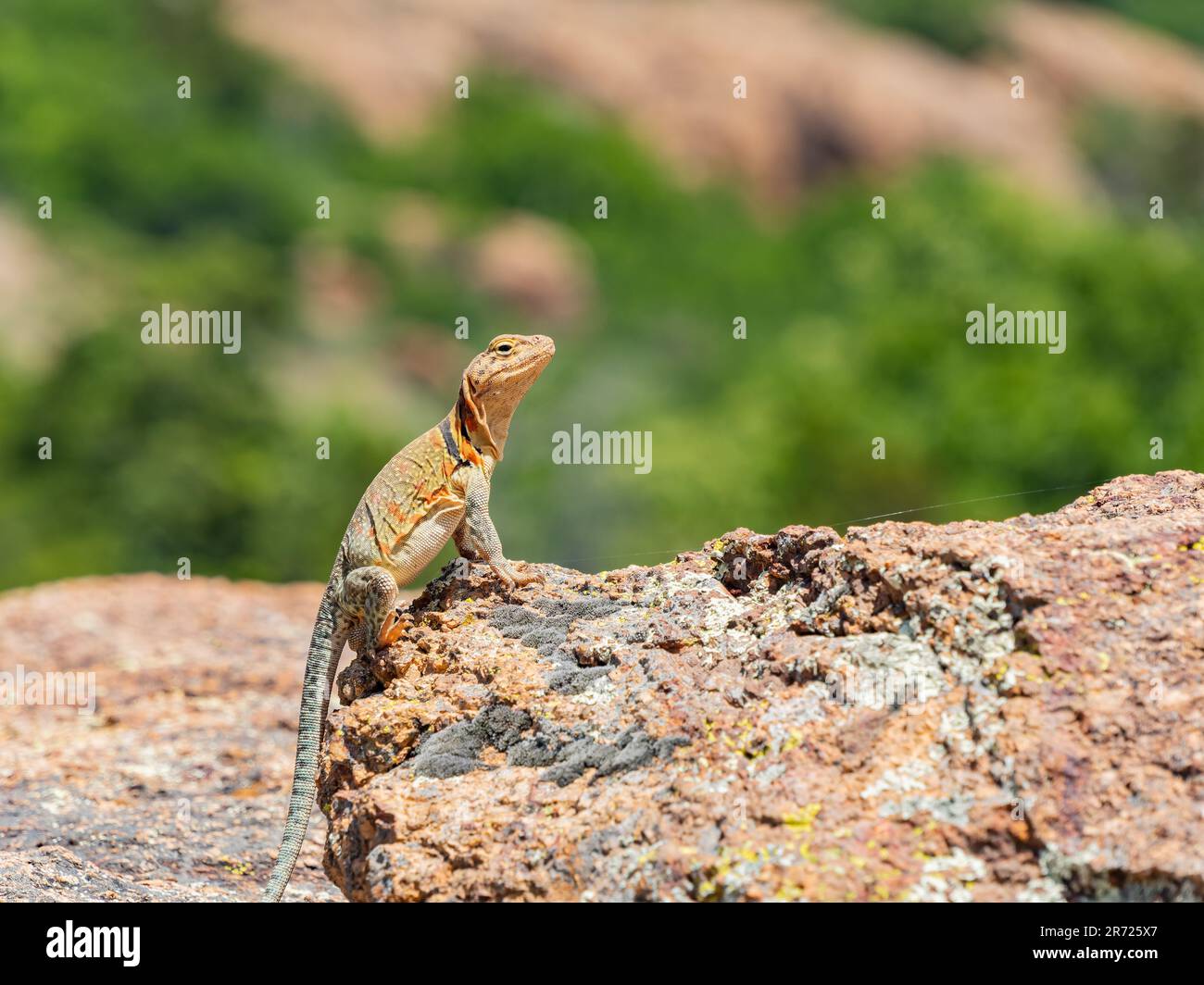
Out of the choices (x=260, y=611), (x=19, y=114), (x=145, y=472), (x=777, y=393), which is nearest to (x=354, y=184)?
(x=19, y=114)

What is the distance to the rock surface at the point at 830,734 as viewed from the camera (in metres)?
5.91

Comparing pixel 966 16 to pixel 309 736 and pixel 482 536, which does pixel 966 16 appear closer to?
pixel 482 536

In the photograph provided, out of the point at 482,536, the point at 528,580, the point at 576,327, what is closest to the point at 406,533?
the point at 482,536

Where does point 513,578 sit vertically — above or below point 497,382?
below

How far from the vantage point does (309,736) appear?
8062mm

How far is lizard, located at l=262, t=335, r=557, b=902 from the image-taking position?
8.02 m

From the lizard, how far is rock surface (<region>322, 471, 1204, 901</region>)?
351 mm

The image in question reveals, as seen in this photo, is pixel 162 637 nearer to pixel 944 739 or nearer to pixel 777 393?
pixel 944 739

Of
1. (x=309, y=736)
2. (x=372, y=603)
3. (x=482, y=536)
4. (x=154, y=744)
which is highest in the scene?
(x=482, y=536)

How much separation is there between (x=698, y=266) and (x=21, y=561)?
46341mm

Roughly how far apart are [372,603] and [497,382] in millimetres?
1346

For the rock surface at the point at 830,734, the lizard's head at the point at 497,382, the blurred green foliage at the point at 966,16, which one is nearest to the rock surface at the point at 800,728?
the rock surface at the point at 830,734

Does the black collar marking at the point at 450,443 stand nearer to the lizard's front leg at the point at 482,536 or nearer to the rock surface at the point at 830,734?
the lizard's front leg at the point at 482,536

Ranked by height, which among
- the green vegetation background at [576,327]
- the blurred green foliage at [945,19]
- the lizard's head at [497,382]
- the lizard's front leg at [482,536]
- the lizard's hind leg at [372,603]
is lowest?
the lizard's hind leg at [372,603]
